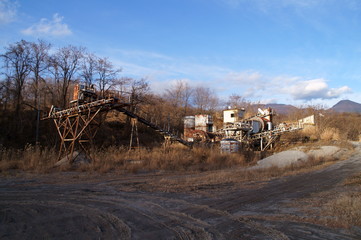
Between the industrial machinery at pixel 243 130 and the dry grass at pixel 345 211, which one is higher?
the industrial machinery at pixel 243 130

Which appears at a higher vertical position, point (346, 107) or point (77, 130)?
Answer: point (346, 107)

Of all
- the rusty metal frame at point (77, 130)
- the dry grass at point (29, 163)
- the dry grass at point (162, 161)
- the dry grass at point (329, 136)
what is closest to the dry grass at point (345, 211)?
the dry grass at point (162, 161)

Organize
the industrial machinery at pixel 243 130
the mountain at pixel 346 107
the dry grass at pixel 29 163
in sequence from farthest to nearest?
1. the mountain at pixel 346 107
2. the industrial machinery at pixel 243 130
3. the dry grass at pixel 29 163

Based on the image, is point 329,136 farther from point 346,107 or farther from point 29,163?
point 346,107

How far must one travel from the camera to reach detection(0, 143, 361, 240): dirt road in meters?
5.17

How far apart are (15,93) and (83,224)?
3316 cm

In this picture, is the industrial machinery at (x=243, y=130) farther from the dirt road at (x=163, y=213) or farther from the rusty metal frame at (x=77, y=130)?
the dirt road at (x=163, y=213)

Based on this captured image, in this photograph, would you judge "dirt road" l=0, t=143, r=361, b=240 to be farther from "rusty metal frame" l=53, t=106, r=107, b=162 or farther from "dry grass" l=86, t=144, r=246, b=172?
"rusty metal frame" l=53, t=106, r=107, b=162

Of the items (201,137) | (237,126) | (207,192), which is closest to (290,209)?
(207,192)

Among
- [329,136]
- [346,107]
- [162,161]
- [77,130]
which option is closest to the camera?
[162,161]

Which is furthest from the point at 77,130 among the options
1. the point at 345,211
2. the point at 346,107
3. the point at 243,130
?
the point at 346,107

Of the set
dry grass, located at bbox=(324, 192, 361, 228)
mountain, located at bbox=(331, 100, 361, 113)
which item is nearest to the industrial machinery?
dry grass, located at bbox=(324, 192, 361, 228)

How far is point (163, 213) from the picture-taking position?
662 cm

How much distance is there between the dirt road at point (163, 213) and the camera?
17.0 ft
